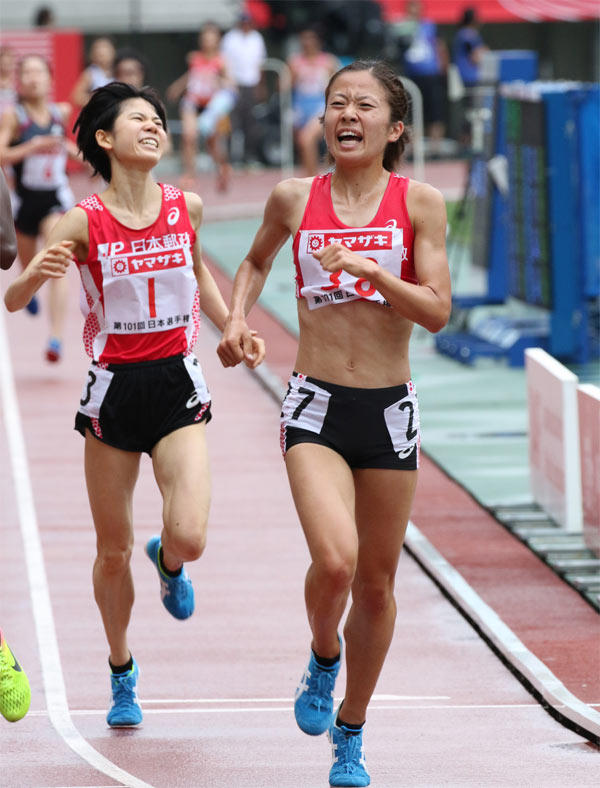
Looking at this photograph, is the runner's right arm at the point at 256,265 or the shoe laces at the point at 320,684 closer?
the shoe laces at the point at 320,684

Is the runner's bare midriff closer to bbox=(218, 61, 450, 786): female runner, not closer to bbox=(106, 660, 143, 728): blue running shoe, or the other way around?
bbox=(218, 61, 450, 786): female runner

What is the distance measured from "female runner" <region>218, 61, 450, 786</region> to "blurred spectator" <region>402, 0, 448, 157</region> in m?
25.5

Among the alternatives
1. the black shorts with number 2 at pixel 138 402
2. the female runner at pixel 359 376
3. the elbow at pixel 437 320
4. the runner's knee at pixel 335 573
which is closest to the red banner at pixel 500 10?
the black shorts with number 2 at pixel 138 402

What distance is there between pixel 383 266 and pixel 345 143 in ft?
1.38

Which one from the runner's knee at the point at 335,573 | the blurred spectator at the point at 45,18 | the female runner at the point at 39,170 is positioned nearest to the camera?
the runner's knee at the point at 335,573

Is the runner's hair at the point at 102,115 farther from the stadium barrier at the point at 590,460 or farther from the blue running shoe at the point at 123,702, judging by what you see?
the stadium barrier at the point at 590,460

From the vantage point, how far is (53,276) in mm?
5984

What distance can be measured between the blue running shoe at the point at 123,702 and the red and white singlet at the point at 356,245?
1673mm

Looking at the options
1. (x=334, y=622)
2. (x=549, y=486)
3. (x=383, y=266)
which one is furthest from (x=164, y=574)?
(x=549, y=486)

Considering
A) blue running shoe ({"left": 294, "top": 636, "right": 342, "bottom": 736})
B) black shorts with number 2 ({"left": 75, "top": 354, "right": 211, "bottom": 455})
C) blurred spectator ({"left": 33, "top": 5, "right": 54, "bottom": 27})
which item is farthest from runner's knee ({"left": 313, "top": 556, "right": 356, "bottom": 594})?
blurred spectator ({"left": 33, "top": 5, "right": 54, "bottom": 27})

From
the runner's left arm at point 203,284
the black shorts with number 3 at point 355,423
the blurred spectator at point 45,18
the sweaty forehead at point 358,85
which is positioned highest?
the sweaty forehead at point 358,85

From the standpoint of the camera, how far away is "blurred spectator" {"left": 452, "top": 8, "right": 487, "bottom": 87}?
30.8 meters

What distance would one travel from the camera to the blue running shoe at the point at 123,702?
6539mm

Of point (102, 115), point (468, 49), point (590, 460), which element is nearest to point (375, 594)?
point (102, 115)
